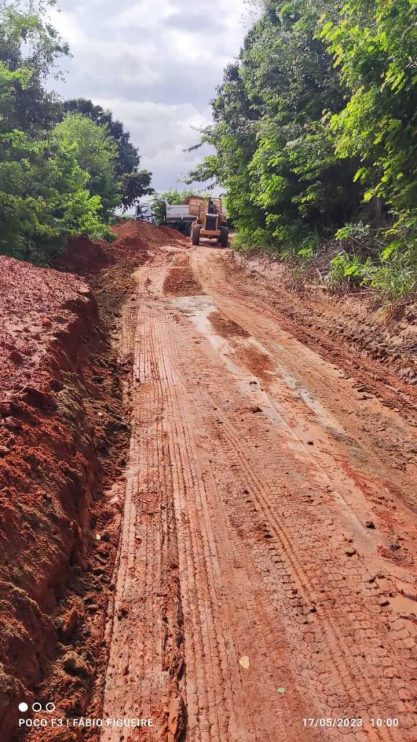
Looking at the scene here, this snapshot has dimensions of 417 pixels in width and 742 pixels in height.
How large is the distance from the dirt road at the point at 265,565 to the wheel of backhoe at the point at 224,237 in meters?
19.0

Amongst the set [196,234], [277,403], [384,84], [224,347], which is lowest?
[277,403]

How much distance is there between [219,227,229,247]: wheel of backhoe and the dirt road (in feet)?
62.3

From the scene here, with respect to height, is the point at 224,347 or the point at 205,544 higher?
the point at 224,347

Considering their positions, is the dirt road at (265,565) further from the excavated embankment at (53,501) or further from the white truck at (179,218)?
the white truck at (179,218)

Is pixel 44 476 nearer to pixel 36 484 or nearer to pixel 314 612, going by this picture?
pixel 36 484

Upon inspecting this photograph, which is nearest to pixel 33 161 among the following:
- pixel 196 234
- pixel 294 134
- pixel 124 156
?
pixel 294 134

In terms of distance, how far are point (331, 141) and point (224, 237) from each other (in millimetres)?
14470

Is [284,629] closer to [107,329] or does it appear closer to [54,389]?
[54,389]

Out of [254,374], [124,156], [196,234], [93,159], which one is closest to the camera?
[254,374]

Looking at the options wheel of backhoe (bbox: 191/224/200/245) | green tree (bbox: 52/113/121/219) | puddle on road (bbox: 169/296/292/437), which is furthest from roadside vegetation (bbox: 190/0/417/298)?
green tree (bbox: 52/113/121/219)

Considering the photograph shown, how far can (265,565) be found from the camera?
3367 millimetres

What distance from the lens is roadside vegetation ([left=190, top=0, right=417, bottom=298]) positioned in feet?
22.5

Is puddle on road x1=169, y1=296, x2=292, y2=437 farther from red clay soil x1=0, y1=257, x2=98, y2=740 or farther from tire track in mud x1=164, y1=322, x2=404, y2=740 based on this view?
red clay soil x1=0, y1=257, x2=98, y2=740

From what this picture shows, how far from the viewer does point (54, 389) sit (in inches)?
193
